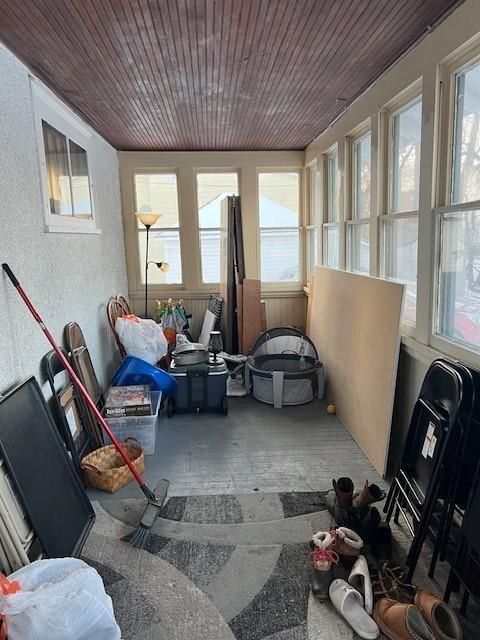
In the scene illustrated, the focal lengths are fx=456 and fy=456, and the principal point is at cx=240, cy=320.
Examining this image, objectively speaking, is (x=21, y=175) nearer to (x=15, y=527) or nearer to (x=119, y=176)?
(x=15, y=527)

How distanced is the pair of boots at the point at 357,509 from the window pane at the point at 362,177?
7.11ft

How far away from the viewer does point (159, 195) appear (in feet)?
18.1

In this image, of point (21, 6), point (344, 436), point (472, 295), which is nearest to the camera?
point (21, 6)

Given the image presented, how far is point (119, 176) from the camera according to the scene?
17.5 ft

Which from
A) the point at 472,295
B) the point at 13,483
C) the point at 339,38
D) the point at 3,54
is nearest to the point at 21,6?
the point at 3,54

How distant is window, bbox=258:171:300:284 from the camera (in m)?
5.63

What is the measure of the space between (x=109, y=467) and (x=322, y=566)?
4.86ft

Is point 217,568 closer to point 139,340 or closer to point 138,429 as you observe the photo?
point 138,429

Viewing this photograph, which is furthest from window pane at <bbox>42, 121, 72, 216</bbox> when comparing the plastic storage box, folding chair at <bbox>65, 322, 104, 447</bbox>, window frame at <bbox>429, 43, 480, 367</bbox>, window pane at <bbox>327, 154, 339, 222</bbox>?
window pane at <bbox>327, 154, 339, 222</bbox>

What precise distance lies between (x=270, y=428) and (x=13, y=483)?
197cm

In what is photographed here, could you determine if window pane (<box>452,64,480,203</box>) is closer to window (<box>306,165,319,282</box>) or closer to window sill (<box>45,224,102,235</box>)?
window sill (<box>45,224,102,235</box>)

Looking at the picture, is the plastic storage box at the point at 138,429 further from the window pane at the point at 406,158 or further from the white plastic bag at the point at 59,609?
the window pane at the point at 406,158

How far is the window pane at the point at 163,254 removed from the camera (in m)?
5.57

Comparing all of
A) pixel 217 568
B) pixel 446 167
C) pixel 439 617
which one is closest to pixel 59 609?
pixel 217 568
